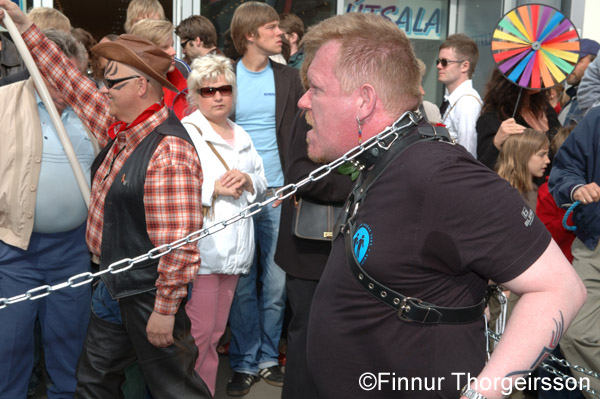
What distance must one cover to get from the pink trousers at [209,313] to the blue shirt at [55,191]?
77 centimetres

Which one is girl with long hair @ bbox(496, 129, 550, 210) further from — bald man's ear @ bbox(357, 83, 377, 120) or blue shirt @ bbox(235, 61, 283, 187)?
bald man's ear @ bbox(357, 83, 377, 120)

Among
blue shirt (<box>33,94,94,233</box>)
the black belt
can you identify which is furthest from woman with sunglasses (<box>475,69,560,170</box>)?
the black belt

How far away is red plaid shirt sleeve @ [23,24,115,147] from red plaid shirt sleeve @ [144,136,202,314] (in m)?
1.11

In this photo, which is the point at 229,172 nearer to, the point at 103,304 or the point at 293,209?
the point at 293,209

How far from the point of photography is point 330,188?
11.8 feet

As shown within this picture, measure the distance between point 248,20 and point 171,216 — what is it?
264cm

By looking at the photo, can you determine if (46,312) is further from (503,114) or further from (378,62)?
(503,114)

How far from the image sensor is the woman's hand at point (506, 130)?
493 cm

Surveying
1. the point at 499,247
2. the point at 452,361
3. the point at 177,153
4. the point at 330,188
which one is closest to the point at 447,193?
the point at 499,247

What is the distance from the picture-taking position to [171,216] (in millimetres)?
3012

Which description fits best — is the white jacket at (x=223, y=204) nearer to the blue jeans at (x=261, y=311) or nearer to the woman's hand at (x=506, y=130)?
the blue jeans at (x=261, y=311)

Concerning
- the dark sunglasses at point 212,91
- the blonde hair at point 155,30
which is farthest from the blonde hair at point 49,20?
the dark sunglasses at point 212,91

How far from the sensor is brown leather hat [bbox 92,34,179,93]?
3277 millimetres

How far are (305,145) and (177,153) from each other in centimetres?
80
